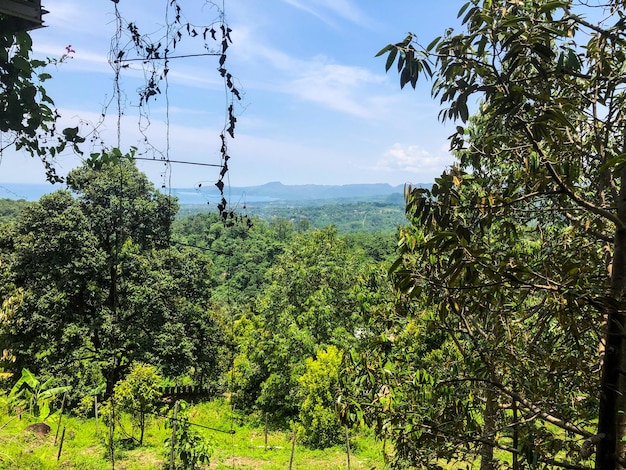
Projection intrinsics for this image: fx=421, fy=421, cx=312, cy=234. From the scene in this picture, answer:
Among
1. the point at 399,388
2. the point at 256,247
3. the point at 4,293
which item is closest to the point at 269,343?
the point at 4,293

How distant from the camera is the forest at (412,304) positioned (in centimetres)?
138

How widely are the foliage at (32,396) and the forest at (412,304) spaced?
1 centimetres

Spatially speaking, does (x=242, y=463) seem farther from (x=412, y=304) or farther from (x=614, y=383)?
(x=614, y=383)

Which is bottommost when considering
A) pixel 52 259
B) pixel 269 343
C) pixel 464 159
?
pixel 269 343

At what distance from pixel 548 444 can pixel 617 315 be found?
63cm

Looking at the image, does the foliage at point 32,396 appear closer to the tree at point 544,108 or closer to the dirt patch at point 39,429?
the tree at point 544,108

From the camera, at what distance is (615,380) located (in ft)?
4.24

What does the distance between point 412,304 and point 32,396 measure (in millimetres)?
2228

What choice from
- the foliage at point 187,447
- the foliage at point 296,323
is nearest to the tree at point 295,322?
the foliage at point 296,323

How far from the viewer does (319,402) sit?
30.7 ft

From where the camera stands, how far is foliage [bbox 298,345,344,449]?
927cm

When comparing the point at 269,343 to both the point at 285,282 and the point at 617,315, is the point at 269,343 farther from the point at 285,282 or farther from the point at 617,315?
the point at 617,315

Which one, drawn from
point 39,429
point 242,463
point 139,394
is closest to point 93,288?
point 139,394

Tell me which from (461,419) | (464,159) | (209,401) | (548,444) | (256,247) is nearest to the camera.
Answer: (548,444)
